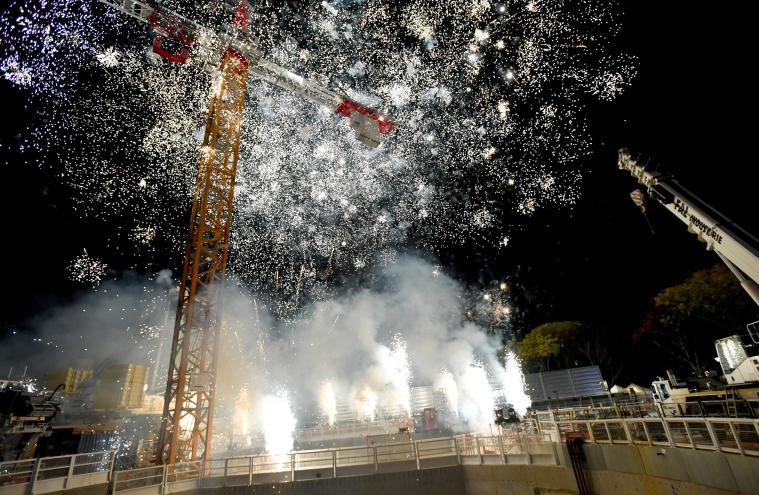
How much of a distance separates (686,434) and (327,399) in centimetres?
4135

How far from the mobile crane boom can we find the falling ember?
38.2 metres

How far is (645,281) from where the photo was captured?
111ft

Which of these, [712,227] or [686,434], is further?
[712,227]

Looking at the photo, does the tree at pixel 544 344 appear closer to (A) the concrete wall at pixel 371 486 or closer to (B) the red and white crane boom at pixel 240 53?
(B) the red and white crane boom at pixel 240 53

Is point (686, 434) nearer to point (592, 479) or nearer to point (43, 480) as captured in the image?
point (592, 479)

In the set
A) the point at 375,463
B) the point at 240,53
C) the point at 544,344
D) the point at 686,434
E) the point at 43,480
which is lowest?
the point at 375,463

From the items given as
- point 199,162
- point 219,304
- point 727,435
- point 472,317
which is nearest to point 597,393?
point 472,317

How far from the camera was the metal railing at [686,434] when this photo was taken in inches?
296

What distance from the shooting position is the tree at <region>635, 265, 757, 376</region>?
82.4 ft

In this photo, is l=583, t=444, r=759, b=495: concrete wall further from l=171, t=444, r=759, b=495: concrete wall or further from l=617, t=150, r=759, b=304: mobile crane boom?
l=617, t=150, r=759, b=304: mobile crane boom

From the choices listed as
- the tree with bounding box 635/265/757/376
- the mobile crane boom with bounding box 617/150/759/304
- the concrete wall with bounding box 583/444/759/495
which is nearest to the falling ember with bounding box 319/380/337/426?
the tree with bounding box 635/265/757/376

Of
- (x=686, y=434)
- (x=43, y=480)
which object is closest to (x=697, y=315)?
(x=686, y=434)

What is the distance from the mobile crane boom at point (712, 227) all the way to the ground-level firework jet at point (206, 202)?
22.5m

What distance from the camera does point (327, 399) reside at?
150ft
